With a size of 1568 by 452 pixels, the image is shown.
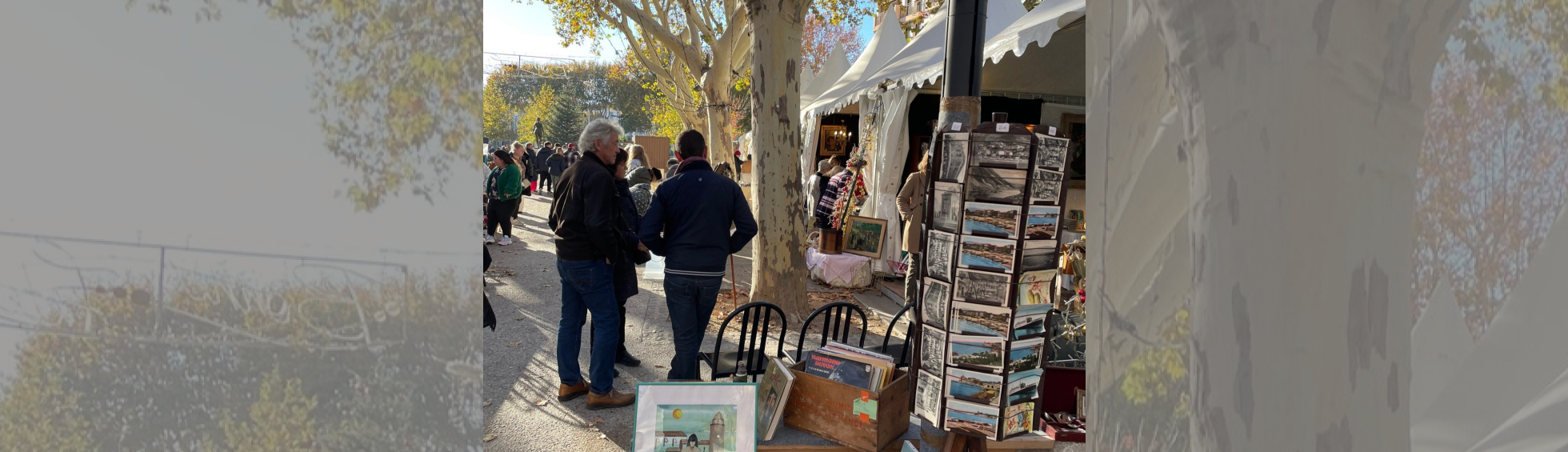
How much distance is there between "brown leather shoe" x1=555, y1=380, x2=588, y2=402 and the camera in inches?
188

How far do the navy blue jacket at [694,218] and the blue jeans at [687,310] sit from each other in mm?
53

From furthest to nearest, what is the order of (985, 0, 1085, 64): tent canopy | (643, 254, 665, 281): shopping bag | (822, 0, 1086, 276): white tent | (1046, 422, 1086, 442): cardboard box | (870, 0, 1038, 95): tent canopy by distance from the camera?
(643, 254, 665, 281): shopping bag, (822, 0, 1086, 276): white tent, (870, 0, 1038, 95): tent canopy, (985, 0, 1085, 64): tent canopy, (1046, 422, 1086, 442): cardboard box

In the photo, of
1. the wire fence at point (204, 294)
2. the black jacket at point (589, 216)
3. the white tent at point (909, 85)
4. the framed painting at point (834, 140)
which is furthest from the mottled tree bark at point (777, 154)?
the framed painting at point (834, 140)

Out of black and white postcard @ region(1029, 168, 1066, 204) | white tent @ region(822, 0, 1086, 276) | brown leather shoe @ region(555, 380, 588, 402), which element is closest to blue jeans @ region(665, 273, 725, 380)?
brown leather shoe @ region(555, 380, 588, 402)

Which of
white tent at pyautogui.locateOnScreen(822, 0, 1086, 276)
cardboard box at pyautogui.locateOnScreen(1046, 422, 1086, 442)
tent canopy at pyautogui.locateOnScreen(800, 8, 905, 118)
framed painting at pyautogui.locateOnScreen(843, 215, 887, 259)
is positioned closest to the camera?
cardboard box at pyautogui.locateOnScreen(1046, 422, 1086, 442)

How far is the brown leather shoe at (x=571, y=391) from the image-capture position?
477 centimetres

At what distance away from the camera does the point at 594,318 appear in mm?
4578

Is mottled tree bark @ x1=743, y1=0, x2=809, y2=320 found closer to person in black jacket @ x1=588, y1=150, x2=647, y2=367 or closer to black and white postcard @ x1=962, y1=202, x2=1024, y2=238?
person in black jacket @ x1=588, y1=150, x2=647, y2=367

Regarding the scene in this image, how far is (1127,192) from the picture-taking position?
138 cm

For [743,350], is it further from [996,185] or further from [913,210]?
[913,210]

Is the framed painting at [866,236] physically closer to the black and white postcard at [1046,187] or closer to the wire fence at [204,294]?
the black and white postcard at [1046,187]

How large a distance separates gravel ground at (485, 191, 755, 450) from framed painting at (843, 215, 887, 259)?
4.22 ft

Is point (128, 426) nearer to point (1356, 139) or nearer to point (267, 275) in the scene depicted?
point (267, 275)

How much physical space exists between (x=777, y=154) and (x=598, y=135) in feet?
8.50
